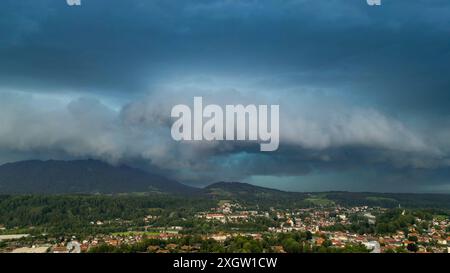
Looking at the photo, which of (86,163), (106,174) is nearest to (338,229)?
(106,174)

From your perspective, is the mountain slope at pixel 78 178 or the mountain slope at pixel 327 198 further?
the mountain slope at pixel 78 178

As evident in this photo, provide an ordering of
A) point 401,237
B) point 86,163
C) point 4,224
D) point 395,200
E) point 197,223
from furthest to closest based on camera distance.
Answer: point 86,163, point 395,200, point 4,224, point 197,223, point 401,237

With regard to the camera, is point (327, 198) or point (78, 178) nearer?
point (327, 198)

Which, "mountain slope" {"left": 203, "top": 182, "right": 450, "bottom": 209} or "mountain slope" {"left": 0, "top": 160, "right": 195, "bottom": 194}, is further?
"mountain slope" {"left": 0, "top": 160, "right": 195, "bottom": 194}
